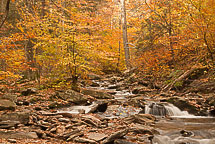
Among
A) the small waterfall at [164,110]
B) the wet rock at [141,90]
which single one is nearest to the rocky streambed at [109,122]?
the small waterfall at [164,110]

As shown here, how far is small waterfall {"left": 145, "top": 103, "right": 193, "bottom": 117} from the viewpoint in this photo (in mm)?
8008

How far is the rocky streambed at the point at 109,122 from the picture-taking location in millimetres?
4965

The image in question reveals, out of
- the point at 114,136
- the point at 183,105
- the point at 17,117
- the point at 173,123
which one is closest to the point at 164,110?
the point at 183,105

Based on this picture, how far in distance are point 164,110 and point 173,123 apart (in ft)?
4.39

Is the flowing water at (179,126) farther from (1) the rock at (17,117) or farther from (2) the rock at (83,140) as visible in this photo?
(1) the rock at (17,117)

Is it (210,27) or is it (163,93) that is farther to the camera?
(163,93)

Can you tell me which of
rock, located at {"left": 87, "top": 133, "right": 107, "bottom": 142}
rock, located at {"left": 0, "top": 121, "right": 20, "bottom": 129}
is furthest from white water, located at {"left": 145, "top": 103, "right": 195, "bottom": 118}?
rock, located at {"left": 0, "top": 121, "right": 20, "bottom": 129}

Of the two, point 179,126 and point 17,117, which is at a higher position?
point 17,117

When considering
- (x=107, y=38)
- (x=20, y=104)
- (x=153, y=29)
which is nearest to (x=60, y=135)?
(x=20, y=104)

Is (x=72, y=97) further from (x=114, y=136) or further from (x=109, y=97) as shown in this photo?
(x=114, y=136)

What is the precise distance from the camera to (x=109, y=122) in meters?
6.79

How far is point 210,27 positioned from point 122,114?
16.0ft

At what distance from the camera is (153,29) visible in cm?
1434

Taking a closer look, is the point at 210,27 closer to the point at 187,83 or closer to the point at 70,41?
the point at 187,83
